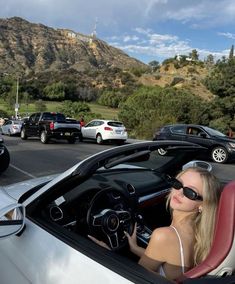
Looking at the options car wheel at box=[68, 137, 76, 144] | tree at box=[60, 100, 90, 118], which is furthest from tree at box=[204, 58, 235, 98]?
tree at box=[60, 100, 90, 118]

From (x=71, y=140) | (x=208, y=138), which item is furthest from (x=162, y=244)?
(x=71, y=140)

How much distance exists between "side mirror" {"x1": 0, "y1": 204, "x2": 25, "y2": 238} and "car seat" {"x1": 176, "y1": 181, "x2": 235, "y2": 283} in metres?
0.92

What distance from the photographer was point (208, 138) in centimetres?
1823

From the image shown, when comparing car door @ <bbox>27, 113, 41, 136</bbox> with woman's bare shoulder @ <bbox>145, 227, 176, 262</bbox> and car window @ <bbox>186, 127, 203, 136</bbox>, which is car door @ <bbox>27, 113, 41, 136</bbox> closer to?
car window @ <bbox>186, 127, 203, 136</bbox>

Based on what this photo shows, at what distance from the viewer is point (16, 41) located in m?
172

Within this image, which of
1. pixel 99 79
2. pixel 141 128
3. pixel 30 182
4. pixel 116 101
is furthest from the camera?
pixel 99 79

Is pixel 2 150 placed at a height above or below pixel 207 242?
below

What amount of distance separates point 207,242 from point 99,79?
105996mm

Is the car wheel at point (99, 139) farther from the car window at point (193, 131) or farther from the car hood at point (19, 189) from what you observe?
the car hood at point (19, 189)

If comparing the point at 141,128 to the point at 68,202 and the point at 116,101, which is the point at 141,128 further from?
the point at 116,101

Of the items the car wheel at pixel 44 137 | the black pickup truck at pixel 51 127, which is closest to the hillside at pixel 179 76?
the black pickup truck at pixel 51 127

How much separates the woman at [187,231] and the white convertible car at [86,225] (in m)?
0.16

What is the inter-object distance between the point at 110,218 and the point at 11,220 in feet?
2.55

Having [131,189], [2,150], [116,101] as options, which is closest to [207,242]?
[131,189]
